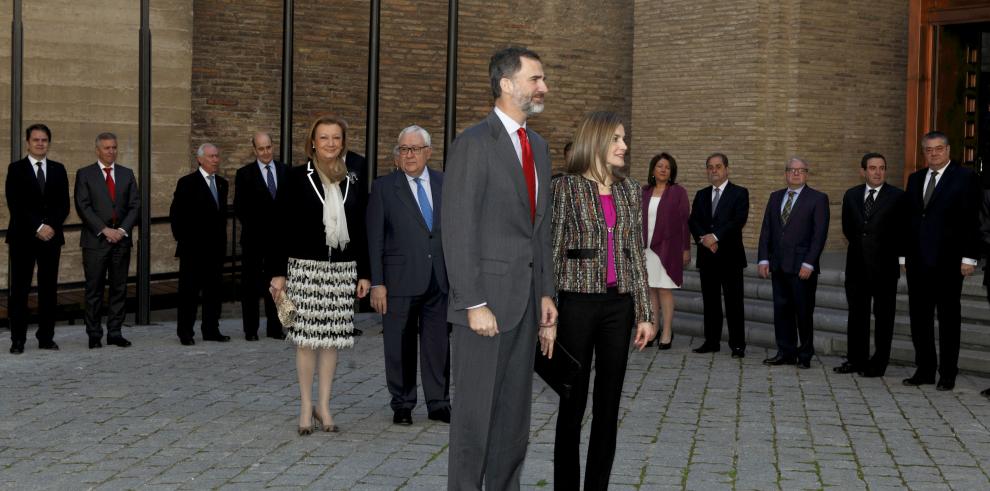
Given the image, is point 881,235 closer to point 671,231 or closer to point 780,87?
point 671,231

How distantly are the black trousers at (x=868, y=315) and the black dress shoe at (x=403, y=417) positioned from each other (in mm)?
4020

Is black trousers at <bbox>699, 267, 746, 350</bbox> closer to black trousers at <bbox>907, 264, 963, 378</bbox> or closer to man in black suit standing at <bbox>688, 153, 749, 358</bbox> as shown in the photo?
man in black suit standing at <bbox>688, 153, 749, 358</bbox>

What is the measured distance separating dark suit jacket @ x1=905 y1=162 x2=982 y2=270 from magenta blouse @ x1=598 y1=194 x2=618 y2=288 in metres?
4.80

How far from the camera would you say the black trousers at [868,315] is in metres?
9.73

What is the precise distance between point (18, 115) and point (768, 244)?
6743 mm

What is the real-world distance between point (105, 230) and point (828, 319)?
635 centimetres

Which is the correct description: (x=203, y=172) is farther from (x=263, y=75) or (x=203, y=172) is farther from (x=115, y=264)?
(x=263, y=75)

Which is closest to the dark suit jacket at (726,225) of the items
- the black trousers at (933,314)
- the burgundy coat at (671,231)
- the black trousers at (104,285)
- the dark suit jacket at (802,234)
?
the burgundy coat at (671,231)

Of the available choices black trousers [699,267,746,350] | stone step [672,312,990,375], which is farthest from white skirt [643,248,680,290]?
stone step [672,312,990,375]

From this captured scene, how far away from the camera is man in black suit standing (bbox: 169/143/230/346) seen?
11531 millimetres

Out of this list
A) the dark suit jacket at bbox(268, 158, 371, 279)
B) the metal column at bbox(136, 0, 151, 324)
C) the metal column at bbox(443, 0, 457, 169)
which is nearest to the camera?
the dark suit jacket at bbox(268, 158, 371, 279)

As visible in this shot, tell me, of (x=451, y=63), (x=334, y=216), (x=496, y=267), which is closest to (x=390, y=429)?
(x=334, y=216)

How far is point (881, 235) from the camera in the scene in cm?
972

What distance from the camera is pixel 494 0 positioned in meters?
18.0
